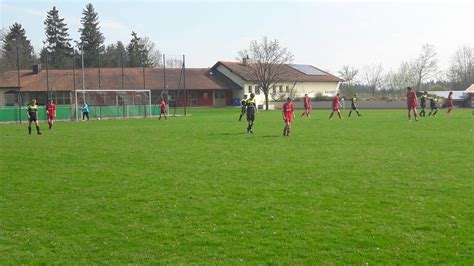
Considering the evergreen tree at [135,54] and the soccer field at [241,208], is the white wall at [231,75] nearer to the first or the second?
the evergreen tree at [135,54]

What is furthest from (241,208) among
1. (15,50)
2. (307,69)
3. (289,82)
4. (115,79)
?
(307,69)

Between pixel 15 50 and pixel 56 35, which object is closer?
pixel 15 50

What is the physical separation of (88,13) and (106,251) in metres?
82.7

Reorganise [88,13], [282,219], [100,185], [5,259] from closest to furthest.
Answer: [5,259]
[282,219]
[100,185]
[88,13]

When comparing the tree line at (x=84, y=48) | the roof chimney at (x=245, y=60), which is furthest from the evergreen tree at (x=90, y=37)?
the roof chimney at (x=245, y=60)

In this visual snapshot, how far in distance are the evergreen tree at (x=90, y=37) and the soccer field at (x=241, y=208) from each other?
65880 mm

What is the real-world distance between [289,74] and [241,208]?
69.1 meters

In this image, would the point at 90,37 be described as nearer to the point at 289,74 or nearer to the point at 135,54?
the point at 135,54

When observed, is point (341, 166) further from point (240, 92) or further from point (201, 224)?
point (240, 92)

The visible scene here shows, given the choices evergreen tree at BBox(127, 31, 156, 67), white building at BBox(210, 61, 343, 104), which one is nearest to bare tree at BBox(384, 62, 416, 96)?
white building at BBox(210, 61, 343, 104)

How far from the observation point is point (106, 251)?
19.1ft

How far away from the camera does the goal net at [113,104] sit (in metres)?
42.4

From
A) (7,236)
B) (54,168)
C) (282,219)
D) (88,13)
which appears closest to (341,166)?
(282,219)

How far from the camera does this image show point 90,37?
80562 millimetres
